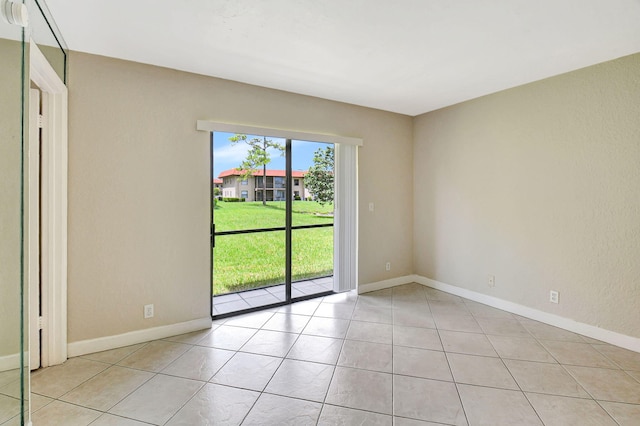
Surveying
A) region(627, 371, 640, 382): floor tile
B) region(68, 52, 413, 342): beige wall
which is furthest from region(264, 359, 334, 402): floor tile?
region(627, 371, 640, 382): floor tile

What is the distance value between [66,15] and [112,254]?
6.05ft

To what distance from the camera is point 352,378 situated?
86.6 inches

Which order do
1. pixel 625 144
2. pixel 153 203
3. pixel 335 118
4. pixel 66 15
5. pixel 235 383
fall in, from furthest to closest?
1. pixel 335 118
2. pixel 153 203
3. pixel 625 144
4. pixel 235 383
5. pixel 66 15

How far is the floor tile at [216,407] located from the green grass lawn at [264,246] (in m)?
1.51

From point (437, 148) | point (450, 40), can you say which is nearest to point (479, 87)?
point (437, 148)

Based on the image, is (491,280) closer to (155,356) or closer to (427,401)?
(427,401)

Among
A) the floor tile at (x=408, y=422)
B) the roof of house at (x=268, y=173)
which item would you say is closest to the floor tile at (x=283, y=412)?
the floor tile at (x=408, y=422)

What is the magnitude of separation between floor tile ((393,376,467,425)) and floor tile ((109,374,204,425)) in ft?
4.63

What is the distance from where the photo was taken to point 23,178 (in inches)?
58.7

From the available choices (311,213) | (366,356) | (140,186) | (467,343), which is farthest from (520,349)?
(140,186)

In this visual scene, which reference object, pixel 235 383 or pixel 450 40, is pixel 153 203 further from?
pixel 450 40

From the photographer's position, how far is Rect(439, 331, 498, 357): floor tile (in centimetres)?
258

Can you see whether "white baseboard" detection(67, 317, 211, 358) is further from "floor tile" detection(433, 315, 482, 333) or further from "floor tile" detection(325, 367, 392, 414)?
Result: "floor tile" detection(433, 315, 482, 333)

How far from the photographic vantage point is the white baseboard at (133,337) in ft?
8.23
